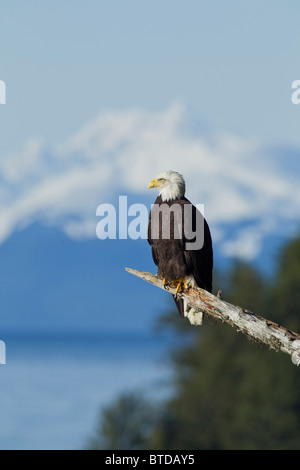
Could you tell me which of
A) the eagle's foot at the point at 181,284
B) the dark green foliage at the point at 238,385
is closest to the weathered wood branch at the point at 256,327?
the eagle's foot at the point at 181,284

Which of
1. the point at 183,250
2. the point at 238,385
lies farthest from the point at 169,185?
the point at 238,385

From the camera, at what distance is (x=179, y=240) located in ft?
41.7

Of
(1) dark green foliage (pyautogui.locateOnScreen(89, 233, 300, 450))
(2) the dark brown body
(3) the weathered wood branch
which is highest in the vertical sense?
(1) dark green foliage (pyautogui.locateOnScreen(89, 233, 300, 450))

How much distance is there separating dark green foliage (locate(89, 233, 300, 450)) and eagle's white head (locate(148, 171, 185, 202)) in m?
46.5

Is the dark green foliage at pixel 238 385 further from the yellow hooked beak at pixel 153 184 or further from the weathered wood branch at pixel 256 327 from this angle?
the weathered wood branch at pixel 256 327

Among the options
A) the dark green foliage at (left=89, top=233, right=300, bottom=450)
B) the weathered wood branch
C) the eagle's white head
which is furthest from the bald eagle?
the dark green foliage at (left=89, top=233, right=300, bottom=450)

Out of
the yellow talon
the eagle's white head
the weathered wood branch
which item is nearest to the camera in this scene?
the weathered wood branch

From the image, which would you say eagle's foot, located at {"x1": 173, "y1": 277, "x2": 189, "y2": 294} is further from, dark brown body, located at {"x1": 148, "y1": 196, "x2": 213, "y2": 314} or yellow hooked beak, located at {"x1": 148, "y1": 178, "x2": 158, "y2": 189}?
yellow hooked beak, located at {"x1": 148, "y1": 178, "x2": 158, "y2": 189}

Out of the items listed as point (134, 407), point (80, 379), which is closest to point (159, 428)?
point (134, 407)

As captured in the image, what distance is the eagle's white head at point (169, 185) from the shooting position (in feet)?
42.3

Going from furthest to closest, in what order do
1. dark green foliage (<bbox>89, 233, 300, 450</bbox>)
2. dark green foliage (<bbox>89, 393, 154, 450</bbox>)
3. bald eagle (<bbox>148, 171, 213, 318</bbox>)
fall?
1. dark green foliage (<bbox>89, 233, 300, 450</bbox>)
2. dark green foliage (<bbox>89, 393, 154, 450</bbox>)
3. bald eagle (<bbox>148, 171, 213, 318</bbox>)

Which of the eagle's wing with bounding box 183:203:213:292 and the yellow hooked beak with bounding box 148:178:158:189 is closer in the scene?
the eagle's wing with bounding box 183:203:213:292

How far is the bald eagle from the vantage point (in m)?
12.6
